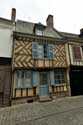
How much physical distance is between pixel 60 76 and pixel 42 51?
253 cm

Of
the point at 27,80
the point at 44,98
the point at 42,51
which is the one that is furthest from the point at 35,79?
the point at 42,51

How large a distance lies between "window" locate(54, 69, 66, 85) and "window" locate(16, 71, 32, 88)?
7.34 ft

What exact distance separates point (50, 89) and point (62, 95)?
1.14 meters

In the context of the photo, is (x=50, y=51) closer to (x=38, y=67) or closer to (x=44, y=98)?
(x=38, y=67)

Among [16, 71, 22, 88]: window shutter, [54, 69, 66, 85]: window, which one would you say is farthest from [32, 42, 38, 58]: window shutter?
[54, 69, 66, 85]: window

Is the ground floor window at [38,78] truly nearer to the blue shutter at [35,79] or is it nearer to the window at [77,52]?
the blue shutter at [35,79]

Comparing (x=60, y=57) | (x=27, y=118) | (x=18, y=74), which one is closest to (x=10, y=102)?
(x=18, y=74)

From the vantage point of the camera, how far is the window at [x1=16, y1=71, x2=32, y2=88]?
7.00 meters

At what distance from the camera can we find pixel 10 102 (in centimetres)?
640

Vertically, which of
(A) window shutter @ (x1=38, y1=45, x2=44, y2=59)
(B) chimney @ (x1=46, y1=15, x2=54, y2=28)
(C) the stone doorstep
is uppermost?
(B) chimney @ (x1=46, y1=15, x2=54, y2=28)

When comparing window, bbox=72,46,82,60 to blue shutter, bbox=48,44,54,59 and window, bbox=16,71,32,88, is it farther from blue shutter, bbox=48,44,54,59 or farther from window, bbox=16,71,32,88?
window, bbox=16,71,32,88

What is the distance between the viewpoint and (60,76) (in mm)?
8398

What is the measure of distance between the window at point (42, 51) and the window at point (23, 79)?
1483 mm

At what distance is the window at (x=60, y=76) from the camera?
27.0 feet
